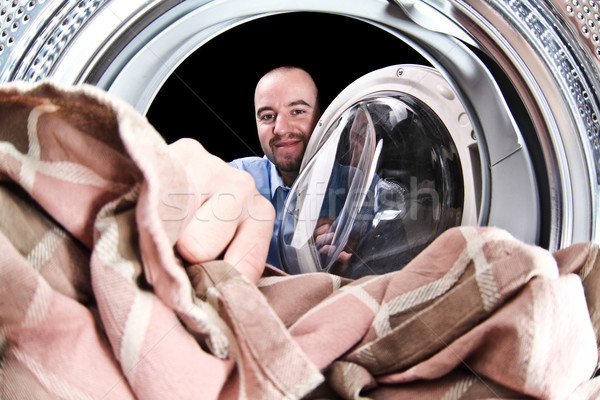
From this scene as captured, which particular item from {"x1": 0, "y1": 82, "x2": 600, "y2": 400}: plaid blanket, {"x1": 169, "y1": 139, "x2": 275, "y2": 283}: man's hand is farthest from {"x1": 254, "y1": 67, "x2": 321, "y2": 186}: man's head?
{"x1": 0, "y1": 82, "x2": 600, "y2": 400}: plaid blanket

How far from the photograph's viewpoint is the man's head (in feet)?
4.17

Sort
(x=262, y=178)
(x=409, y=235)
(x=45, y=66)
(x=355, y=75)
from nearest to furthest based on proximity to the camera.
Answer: (x=45, y=66) < (x=409, y=235) < (x=355, y=75) < (x=262, y=178)

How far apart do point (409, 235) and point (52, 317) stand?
615 millimetres

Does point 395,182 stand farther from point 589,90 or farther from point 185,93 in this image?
point 185,93

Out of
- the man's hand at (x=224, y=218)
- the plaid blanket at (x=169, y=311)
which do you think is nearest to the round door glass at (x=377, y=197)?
the man's hand at (x=224, y=218)

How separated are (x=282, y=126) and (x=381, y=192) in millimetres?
550

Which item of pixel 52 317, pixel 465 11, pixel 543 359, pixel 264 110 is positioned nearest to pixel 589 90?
pixel 465 11

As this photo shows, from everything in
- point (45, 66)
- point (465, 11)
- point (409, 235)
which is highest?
point (45, 66)

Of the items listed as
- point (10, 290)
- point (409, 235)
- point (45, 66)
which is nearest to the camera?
point (10, 290)

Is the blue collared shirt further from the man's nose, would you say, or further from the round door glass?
the round door glass

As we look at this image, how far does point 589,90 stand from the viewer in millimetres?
581

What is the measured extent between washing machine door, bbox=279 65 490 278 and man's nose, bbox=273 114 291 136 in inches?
15.5

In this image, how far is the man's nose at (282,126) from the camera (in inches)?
49.3

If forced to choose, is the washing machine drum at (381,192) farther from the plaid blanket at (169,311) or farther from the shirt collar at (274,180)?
the shirt collar at (274,180)
